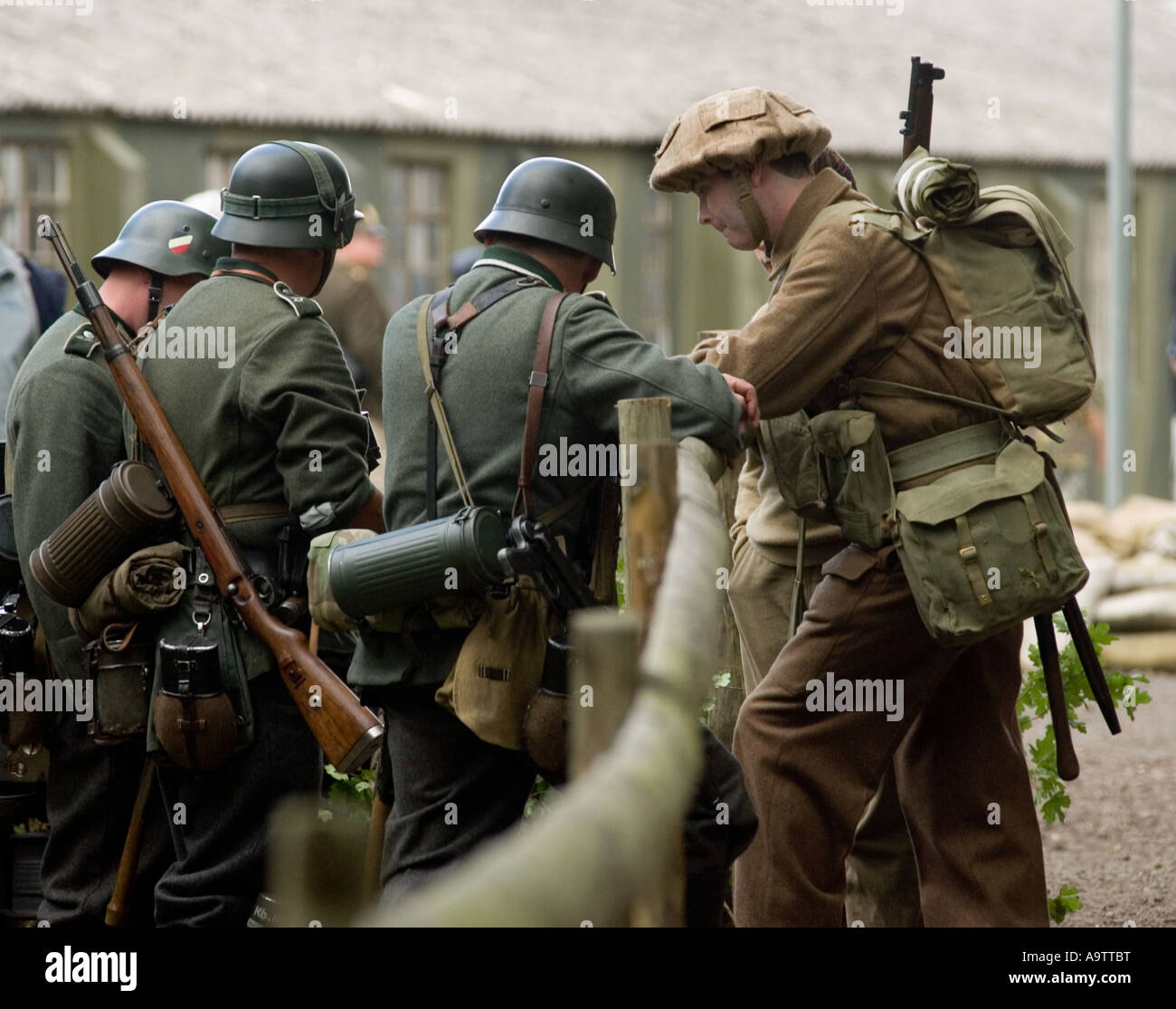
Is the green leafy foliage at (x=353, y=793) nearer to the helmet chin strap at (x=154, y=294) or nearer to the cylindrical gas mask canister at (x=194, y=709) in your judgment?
the cylindrical gas mask canister at (x=194, y=709)

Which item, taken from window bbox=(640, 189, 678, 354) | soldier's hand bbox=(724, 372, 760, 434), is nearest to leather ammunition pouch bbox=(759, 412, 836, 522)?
soldier's hand bbox=(724, 372, 760, 434)

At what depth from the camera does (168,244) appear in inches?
193

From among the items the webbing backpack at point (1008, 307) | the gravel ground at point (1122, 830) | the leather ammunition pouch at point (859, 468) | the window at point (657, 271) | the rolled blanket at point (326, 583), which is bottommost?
the gravel ground at point (1122, 830)

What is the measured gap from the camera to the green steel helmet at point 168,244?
488 cm

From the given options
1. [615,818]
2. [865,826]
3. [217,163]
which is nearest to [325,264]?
[865,826]

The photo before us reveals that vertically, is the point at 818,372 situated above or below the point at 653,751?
above

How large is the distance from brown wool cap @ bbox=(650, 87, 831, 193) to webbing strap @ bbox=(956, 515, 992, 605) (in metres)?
0.96

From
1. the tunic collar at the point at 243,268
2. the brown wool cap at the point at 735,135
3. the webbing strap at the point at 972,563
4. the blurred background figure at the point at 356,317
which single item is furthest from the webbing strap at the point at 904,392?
the blurred background figure at the point at 356,317

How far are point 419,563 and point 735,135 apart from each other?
4.07ft

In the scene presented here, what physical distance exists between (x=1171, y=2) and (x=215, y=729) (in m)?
33.1

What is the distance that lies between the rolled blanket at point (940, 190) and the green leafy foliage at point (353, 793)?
2.18 m
